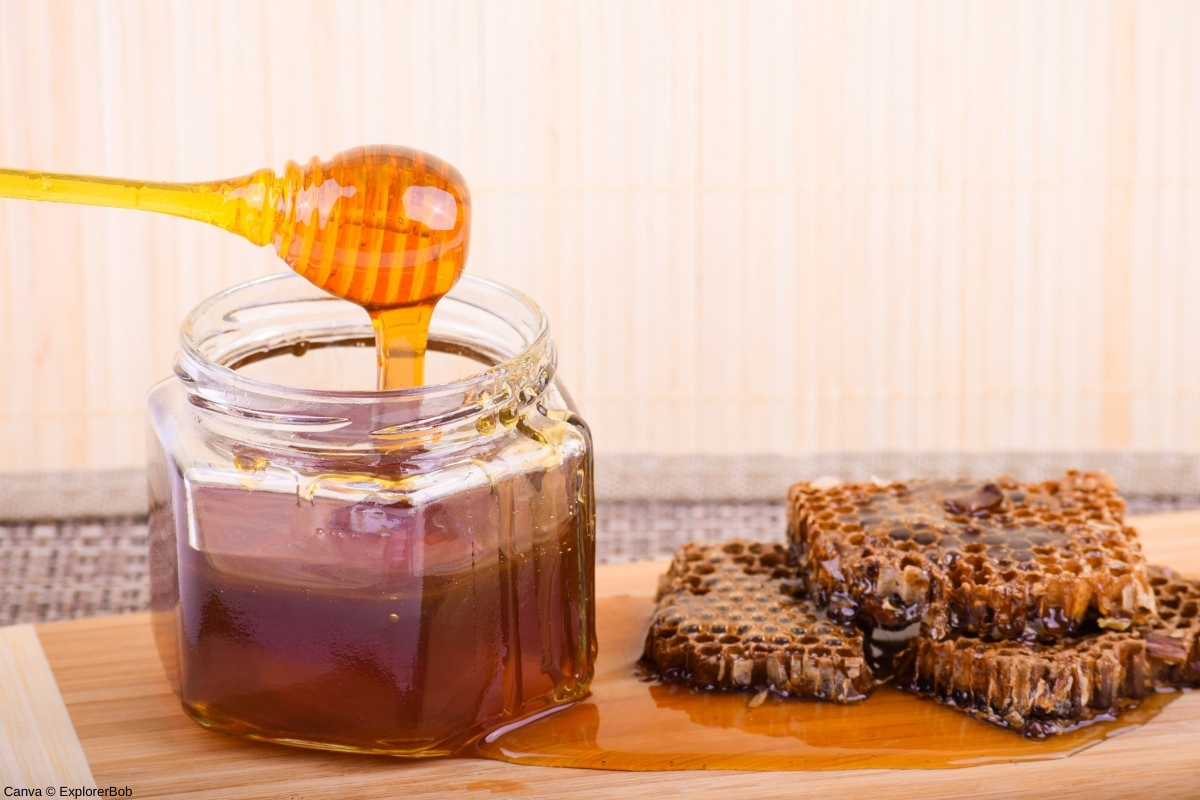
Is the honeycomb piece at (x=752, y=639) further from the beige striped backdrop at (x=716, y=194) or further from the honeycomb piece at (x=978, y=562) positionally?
the beige striped backdrop at (x=716, y=194)

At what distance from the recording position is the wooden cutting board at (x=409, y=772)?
0.99 m

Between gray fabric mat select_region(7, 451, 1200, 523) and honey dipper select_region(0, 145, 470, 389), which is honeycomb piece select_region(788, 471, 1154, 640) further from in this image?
gray fabric mat select_region(7, 451, 1200, 523)

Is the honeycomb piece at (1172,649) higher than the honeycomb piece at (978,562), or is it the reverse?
the honeycomb piece at (978,562)

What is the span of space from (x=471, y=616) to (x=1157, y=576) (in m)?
0.60

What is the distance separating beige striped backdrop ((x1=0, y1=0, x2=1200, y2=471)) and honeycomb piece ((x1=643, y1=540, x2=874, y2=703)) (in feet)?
3.27

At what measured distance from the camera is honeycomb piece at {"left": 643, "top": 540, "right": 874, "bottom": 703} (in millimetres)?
1083

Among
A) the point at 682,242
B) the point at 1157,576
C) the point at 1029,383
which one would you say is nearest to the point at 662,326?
the point at 682,242

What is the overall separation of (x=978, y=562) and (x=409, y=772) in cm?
44

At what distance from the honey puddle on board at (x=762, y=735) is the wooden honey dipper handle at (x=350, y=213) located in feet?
1.10

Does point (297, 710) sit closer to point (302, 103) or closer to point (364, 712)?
point (364, 712)

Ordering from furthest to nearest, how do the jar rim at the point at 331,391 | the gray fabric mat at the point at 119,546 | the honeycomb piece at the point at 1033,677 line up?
the gray fabric mat at the point at 119,546 → the honeycomb piece at the point at 1033,677 → the jar rim at the point at 331,391

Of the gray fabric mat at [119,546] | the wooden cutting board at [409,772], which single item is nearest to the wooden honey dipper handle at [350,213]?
the wooden cutting board at [409,772]

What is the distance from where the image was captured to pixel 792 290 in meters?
2.19

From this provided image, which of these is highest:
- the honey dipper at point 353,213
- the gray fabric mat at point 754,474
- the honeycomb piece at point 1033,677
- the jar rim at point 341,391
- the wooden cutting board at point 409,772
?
the honey dipper at point 353,213
